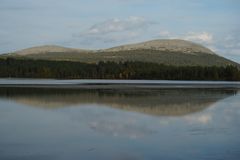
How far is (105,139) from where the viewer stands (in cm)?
1377

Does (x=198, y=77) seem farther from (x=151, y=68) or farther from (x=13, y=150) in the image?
(x=13, y=150)

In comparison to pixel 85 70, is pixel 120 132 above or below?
above

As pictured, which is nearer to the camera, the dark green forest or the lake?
the lake

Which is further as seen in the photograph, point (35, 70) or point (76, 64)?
point (76, 64)

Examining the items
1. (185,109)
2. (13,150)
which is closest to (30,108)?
(185,109)

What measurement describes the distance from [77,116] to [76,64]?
120 m

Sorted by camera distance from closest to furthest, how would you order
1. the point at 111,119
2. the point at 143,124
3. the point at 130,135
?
1. the point at 130,135
2. the point at 143,124
3. the point at 111,119

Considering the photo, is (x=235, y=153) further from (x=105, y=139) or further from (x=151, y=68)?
(x=151, y=68)

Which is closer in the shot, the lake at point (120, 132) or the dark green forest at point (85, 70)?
the lake at point (120, 132)

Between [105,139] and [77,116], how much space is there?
23.2 feet

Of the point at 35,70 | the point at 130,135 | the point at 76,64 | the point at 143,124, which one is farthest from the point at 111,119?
the point at 76,64

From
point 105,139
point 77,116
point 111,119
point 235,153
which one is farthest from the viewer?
point 77,116

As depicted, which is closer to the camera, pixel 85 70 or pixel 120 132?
pixel 120 132

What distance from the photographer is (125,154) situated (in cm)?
1134
